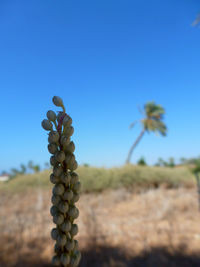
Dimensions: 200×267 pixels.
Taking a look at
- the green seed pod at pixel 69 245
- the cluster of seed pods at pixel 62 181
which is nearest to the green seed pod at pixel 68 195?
the cluster of seed pods at pixel 62 181

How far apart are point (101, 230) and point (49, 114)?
5.02m

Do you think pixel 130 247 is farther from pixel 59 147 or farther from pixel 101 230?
pixel 59 147

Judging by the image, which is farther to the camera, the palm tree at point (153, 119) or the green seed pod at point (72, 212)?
the palm tree at point (153, 119)

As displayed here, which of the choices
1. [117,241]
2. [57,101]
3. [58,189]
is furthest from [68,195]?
[117,241]

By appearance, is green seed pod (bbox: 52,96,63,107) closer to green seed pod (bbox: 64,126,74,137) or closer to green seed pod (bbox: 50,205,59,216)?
green seed pod (bbox: 64,126,74,137)

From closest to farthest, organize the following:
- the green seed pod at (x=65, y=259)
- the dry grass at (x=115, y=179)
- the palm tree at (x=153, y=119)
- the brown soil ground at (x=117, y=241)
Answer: the green seed pod at (x=65, y=259) → the brown soil ground at (x=117, y=241) → the dry grass at (x=115, y=179) → the palm tree at (x=153, y=119)

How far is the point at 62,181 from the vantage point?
0.57m

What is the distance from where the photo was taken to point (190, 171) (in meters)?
16.8

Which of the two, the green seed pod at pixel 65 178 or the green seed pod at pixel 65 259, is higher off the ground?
the green seed pod at pixel 65 178

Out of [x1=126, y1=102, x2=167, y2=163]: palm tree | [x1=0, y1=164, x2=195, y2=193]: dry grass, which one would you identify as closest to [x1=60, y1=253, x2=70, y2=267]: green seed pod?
[x1=0, y1=164, x2=195, y2=193]: dry grass

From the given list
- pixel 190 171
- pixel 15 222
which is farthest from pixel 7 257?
pixel 190 171

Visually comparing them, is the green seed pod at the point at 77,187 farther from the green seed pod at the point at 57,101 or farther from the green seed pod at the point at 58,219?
the green seed pod at the point at 57,101

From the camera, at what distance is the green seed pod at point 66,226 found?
1.81ft

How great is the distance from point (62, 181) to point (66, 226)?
117 millimetres
